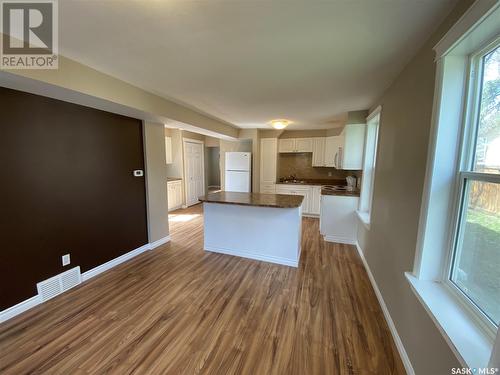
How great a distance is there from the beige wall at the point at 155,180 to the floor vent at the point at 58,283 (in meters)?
1.16

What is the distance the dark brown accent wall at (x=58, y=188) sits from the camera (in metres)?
1.98

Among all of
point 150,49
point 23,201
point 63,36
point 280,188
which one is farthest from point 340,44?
point 280,188

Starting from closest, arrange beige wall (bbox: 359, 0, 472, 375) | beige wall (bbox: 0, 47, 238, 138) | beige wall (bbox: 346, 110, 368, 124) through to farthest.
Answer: beige wall (bbox: 359, 0, 472, 375) < beige wall (bbox: 0, 47, 238, 138) < beige wall (bbox: 346, 110, 368, 124)

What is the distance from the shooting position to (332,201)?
153 inches

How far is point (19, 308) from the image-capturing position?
2045 millimetres

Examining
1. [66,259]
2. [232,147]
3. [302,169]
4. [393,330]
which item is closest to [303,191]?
[302,169]

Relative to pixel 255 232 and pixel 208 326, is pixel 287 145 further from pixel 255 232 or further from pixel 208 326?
pixel 208 326

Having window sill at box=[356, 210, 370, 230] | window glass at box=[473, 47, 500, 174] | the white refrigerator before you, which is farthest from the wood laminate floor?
the white refrigerator

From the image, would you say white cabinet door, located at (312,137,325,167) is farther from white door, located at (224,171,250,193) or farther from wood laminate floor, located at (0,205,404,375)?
wood laminate floor, located at (0,205,404,375)

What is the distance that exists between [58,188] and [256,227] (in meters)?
2.51

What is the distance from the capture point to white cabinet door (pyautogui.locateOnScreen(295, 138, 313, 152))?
5.59 m

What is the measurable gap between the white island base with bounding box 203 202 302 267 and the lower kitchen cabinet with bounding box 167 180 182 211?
116 inches

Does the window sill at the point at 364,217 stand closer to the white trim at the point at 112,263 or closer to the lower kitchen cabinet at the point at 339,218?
the lower kitchen cabinet at the point at 339,218

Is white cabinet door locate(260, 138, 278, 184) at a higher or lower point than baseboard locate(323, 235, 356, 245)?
higher
